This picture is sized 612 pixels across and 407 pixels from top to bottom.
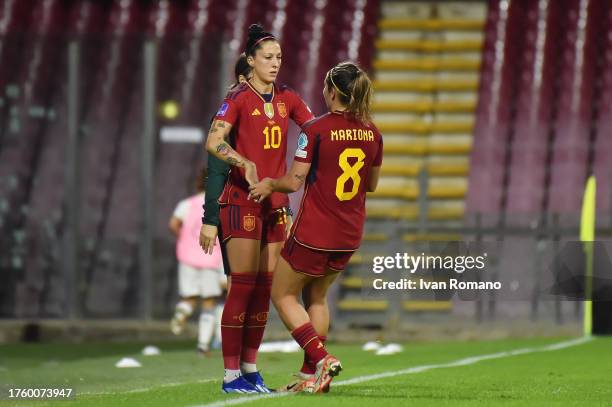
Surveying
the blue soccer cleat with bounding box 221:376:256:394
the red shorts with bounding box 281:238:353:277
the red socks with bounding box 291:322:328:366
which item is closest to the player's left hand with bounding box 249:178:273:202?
the red shorts with bounding box 281:238:353:277

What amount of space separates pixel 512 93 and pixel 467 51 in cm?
121

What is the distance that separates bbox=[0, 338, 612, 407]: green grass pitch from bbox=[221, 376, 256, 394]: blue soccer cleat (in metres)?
0.07

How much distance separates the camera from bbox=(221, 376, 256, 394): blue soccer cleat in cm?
754

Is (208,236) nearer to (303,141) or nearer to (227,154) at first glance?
(227,154)

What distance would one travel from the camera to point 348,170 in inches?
289

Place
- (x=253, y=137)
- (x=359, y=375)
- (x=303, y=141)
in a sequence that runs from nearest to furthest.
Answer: (x=303, y=141) → (x=253, y=137) → (x=359, y=375)

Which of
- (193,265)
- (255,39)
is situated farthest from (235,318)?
(193,265)

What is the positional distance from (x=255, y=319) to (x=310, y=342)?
0.53 meters

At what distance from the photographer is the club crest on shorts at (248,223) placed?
295 inches

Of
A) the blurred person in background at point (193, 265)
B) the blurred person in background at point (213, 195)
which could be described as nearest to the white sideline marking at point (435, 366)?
the blurred person in background at point (213, 195)

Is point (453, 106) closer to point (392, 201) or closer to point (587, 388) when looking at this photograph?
point (392, 201)

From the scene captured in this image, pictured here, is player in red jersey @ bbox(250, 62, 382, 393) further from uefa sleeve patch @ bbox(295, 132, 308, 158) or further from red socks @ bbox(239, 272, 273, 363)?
red socks @ bbox(239, 272, 273, 363)

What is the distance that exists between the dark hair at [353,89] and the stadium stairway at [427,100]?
10.6 m

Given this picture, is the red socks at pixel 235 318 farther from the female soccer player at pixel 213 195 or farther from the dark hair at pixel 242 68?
the dark hair at pixel 242 68
